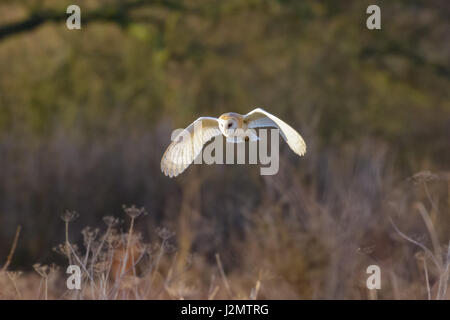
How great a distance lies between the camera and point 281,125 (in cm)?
275

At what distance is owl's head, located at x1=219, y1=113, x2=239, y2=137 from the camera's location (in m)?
2.62

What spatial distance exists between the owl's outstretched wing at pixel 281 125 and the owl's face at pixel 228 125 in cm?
12

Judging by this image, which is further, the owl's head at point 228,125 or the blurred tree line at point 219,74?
the blurred tree line at point 219,74

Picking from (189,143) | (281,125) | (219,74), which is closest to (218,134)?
(189,143)

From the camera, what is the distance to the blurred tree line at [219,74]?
1050 centimetres

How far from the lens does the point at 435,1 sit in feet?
36.5

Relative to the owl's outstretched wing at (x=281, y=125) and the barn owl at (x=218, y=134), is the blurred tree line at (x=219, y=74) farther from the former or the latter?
the owl's outstretched wing at (x=281, y=125)

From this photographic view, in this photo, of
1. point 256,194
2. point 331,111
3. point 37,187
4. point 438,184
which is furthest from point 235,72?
point 438,184

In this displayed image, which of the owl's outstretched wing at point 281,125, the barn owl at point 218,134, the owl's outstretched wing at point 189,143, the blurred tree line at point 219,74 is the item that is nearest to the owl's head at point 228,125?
the barn owl at point 218,134

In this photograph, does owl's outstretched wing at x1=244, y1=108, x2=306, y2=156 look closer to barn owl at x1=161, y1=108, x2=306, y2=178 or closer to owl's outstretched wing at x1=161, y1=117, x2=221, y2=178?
barn owl at x1=161, y1=108, x2=306, y2=178
